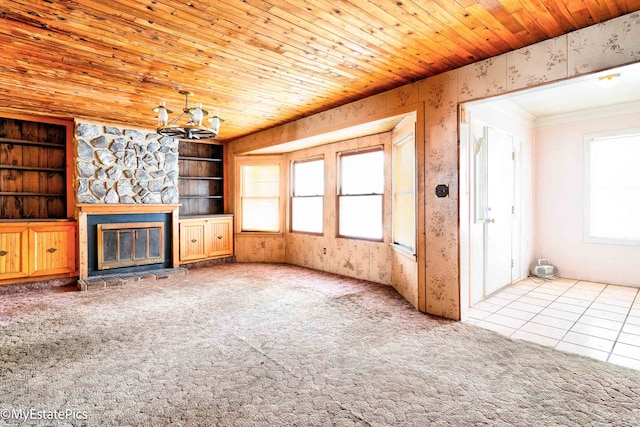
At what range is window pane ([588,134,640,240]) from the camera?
486 cm

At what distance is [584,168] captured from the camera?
17.2ft

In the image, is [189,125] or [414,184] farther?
[414,184]

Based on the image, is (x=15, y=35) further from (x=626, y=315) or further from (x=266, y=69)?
(x=626, y=315)

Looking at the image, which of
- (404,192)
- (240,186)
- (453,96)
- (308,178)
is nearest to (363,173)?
(404,192)

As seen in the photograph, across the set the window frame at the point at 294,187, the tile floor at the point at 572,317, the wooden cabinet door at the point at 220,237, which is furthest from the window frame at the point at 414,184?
the wooden cabinet door at the point at 220,237

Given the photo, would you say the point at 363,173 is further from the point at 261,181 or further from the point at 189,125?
the point at 189,125

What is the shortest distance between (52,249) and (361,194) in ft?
15.6

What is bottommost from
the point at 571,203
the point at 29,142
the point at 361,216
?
the point at 361,216

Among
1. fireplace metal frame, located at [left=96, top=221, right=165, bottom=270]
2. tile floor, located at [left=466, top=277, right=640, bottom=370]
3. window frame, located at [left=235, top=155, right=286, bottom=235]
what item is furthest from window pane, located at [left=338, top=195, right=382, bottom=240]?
fireplace metal frame, located at [left=96, top=221, right=165, bottom=270]

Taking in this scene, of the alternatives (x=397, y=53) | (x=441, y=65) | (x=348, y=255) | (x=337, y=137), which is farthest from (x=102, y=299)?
(x=441, y=65)

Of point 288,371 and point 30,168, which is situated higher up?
point 30,168

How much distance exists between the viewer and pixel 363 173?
18.2ft

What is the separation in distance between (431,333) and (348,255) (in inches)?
103

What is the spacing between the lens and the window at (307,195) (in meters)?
6.33
